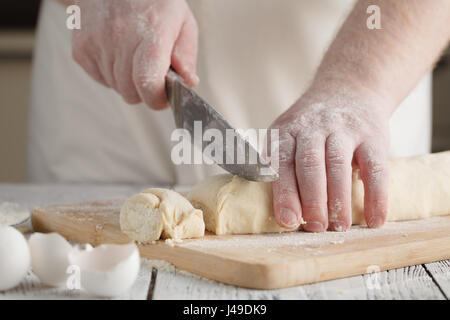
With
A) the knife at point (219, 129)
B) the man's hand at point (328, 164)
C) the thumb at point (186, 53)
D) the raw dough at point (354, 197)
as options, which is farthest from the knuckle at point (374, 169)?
the thumb at point (186, 53)

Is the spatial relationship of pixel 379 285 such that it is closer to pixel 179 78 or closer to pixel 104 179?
Answer: pixel 179 78

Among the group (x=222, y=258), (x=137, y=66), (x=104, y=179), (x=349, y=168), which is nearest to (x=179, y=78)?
(x=137, y=66)

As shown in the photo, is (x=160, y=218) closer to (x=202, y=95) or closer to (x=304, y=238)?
(x=304, y=238)

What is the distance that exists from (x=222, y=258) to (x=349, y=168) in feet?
1.35

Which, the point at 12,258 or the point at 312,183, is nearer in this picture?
the point at 12,258

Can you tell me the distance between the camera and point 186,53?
162 centimetres

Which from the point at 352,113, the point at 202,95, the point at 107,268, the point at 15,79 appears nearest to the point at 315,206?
the point at 352,113

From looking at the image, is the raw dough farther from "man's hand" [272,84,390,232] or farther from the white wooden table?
the white wooden table

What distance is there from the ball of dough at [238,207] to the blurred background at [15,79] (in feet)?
12.0

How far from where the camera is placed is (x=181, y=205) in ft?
3.97

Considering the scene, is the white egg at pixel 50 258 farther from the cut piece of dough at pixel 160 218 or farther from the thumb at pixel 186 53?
the thumb at pixel 186 53

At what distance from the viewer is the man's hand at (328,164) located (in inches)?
49.2

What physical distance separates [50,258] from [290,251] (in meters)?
0.43

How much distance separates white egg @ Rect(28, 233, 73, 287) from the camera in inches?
38.0
